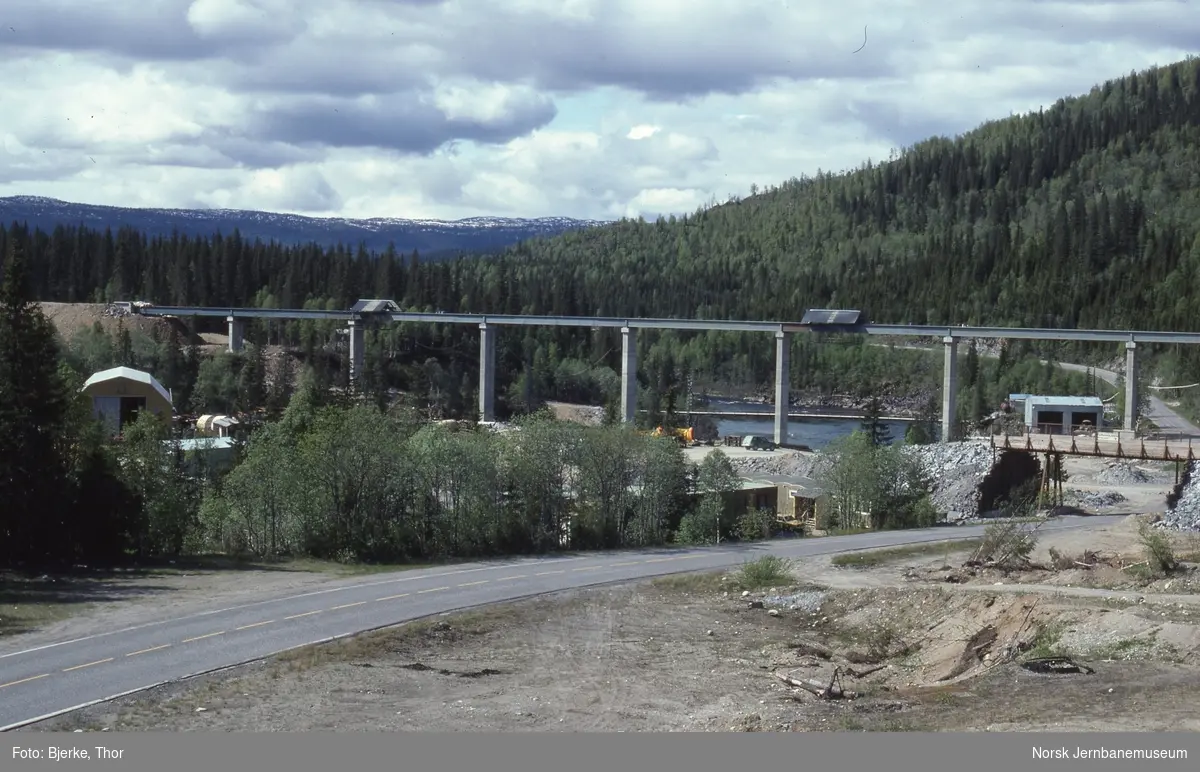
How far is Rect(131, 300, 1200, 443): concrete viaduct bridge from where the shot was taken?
364ft

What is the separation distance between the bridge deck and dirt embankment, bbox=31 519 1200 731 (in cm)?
2524

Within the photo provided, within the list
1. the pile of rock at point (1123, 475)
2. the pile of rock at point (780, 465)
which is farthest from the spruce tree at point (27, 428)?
the pile of rock at point (1123, 475)

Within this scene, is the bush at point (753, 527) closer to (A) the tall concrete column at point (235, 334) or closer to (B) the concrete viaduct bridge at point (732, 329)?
(B) the concrete viaduct bridge at point (732, 329)

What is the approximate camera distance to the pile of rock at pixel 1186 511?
175 feet

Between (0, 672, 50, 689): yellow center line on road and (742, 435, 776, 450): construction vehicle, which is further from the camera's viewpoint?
(742, 435, 776, 450): construction vehicle

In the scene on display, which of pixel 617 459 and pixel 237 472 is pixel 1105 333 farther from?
pixel 237 472

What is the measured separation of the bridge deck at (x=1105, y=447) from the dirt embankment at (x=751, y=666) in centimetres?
2524

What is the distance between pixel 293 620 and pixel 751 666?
1152cm

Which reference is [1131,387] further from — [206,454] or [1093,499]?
[206,454]

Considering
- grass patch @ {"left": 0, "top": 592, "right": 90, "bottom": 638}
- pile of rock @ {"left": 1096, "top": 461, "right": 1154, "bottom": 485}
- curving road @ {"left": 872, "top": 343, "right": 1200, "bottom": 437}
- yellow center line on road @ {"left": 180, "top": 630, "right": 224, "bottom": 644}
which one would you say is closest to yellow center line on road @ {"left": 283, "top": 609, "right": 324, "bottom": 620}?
yellow center line on road @ {"left": 180, "top": 630, "right": 224, "bottom": 644}

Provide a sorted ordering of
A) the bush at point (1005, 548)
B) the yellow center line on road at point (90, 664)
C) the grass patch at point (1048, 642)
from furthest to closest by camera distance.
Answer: the bush at point (1005, 548), the grass patch at point (1048, 642), the yellow center line on road at point (90, 664)

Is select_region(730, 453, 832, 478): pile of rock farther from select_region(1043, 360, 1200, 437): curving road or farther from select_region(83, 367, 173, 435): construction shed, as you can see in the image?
select_region(83, 367, 173, 435): construction shed

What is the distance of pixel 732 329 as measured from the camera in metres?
133

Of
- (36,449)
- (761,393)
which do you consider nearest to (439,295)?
(761,393)
